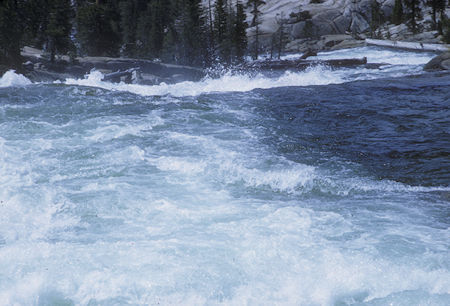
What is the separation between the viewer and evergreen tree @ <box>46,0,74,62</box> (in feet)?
92.4

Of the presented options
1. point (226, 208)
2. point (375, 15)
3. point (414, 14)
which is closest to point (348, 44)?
point (414, 14)

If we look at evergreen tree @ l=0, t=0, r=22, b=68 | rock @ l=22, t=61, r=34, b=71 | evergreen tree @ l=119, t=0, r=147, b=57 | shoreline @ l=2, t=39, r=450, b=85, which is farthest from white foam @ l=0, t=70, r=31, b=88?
evergreen tree @ l=119, t=0, r=147, b=57

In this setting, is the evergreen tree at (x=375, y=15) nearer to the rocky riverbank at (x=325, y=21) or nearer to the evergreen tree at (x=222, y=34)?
the rocky riverbank at (x=325, y=21)

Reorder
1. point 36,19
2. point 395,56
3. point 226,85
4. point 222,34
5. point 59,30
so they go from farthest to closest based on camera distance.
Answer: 1. point 222,34
2. point 36,19
3. point 395,56
4. point 59,30
5. point 226,85

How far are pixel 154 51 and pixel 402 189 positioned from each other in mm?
42276

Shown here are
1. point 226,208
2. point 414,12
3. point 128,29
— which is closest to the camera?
point 226,208

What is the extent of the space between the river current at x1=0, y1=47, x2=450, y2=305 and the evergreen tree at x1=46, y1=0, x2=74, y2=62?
16.7m

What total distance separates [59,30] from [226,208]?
26.3 metres

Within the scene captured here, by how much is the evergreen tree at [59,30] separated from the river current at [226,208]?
54.7ft

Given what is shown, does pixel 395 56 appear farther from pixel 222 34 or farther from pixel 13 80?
pixel 13 80

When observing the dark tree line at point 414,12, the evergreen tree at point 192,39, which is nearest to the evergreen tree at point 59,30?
the evergreen tree at point 192,39

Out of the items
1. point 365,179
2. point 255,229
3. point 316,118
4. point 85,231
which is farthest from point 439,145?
point 85,231

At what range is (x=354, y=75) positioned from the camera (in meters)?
22.9

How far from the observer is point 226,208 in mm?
6160
